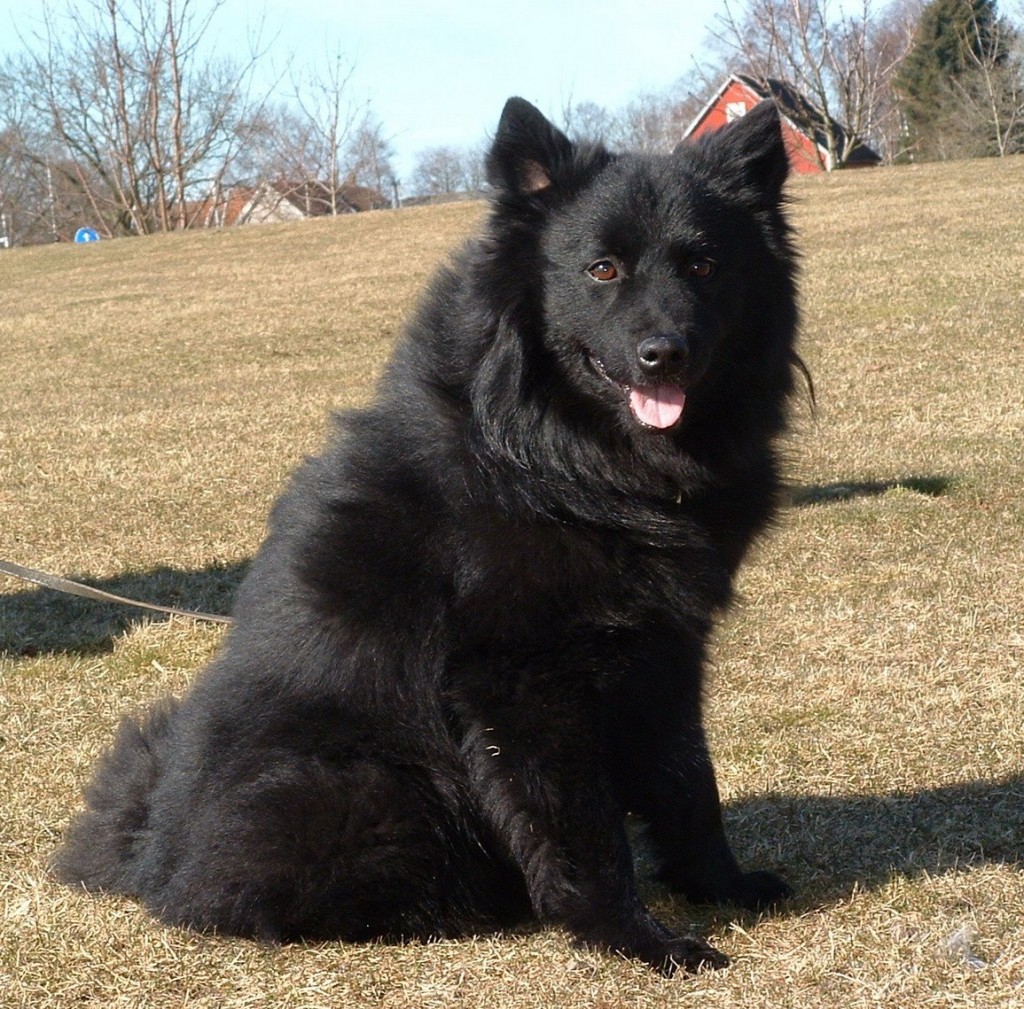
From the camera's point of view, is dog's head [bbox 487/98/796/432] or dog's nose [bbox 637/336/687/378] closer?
dog's nose [bbox 637/336/687/378]

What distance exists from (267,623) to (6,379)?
14031mm

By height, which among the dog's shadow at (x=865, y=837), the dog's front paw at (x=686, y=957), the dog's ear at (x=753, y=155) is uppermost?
the dog's ear at (x=753, y=155)

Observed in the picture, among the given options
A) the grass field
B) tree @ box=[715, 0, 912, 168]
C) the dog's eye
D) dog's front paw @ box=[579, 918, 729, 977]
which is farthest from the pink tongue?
tree @ box=[715, 0, 912, 168]

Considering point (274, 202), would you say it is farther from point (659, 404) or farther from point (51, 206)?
point (659, 404)

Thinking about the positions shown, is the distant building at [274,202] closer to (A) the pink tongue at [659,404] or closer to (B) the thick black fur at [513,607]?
(B) the thick black fur at [513,607]

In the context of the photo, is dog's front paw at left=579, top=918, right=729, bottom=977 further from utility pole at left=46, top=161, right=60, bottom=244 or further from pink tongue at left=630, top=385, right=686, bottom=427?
utility pole at left=46, top=161, right=60, bottom=244

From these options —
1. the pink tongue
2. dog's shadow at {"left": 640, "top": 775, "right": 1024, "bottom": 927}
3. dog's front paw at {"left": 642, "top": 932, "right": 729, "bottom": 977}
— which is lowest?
dog's shadow at {"left": 640, "top": 775, "right": 1024, "bottom": 927}

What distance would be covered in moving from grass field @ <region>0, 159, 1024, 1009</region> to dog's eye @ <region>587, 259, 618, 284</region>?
0.86 m

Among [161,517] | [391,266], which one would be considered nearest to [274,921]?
[161,517]

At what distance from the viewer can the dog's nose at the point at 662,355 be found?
302 cm

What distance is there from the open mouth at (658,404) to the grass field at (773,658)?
2.11ft

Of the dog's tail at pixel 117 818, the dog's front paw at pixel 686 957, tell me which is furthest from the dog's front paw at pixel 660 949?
the dog's tail at pixel 117 818

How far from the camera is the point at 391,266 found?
72.9ft

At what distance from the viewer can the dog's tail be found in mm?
3355
